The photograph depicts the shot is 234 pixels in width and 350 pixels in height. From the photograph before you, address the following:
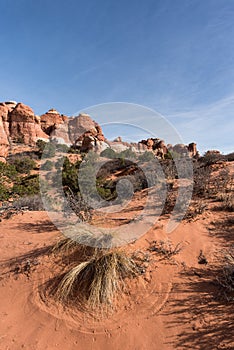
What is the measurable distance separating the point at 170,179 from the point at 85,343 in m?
7.07

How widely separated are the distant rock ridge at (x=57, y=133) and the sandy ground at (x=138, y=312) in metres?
24.9

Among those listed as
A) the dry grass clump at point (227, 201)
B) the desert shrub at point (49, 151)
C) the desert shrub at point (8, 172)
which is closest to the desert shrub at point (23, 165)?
the desert shrub at point (8, 172)

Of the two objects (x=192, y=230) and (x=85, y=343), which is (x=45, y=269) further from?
(x=192, y=230)

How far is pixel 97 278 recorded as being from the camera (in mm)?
2889

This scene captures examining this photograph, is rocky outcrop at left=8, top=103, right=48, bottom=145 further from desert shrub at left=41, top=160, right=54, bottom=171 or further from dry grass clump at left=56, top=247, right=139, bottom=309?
dry grass clump at left=56, top=247, right=139, bottom=309

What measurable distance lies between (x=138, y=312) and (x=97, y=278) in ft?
2.33

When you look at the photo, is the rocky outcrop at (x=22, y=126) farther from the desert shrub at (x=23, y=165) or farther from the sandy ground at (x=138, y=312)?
the sandy ground at (x=138, y=312)

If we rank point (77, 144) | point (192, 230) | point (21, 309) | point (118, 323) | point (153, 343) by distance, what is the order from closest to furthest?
point (153, 343)
point (118, 323)
point (21, 309)
point (192, 230)
point (77, 144)

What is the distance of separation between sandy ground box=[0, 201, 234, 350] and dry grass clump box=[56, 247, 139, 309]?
162 millimetres

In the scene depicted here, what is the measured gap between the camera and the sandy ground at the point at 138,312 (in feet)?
7.50

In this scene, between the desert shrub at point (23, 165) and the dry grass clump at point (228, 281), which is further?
the desert shrub at point (23, 165)

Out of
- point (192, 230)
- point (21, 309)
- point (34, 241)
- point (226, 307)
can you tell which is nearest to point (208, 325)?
point (226, 307)

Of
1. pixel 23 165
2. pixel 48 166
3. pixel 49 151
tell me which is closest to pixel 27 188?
pixel 48 166

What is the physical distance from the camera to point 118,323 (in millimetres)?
2516
